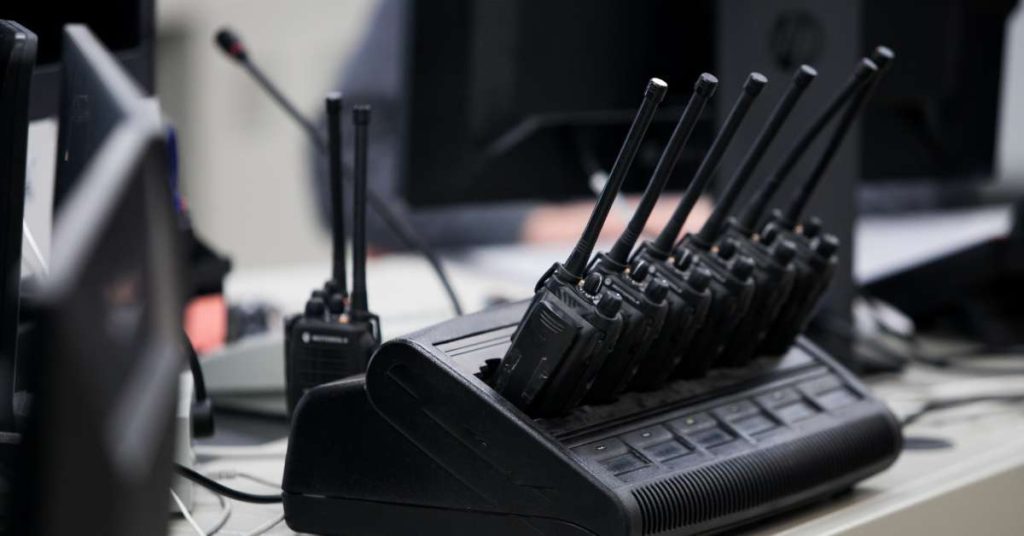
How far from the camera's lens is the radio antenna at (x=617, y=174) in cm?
69

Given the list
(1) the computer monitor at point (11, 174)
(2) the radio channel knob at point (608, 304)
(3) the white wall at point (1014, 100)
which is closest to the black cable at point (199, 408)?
(1) the computer monitor at point (11, 174)

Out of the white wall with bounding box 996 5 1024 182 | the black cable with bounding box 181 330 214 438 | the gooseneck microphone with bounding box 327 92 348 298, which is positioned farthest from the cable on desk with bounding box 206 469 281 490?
the white wall with bounding box 996 5 1024 182

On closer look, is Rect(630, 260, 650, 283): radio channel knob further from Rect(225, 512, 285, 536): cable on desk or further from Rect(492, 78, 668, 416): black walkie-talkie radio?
Rect(225, 512, 285, 536): cable on desk

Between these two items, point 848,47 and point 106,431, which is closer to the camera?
point 106,431

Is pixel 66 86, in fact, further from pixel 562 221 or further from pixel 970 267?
pixel 562 221

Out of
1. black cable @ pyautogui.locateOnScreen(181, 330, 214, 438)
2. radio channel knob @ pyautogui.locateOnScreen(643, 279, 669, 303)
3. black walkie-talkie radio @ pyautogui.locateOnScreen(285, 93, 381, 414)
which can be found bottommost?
black cable @ pyautogui.locateOnScreen(181, 330, 214, 438)

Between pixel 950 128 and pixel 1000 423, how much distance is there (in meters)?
0.54

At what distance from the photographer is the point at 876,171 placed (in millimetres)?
1559

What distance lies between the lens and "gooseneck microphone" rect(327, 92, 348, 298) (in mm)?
875

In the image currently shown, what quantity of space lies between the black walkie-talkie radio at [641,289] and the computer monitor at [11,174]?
0.97 ft

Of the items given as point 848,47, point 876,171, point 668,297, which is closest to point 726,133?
point 668,297

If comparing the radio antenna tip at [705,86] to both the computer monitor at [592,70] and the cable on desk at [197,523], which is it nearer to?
the cable on desk at [197,523]

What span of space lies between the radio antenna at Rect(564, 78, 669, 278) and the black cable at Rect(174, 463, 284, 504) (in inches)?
9.2

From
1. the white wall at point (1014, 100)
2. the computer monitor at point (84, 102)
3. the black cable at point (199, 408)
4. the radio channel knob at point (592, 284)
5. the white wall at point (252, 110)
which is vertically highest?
the computer monitor at point (84, 102)
